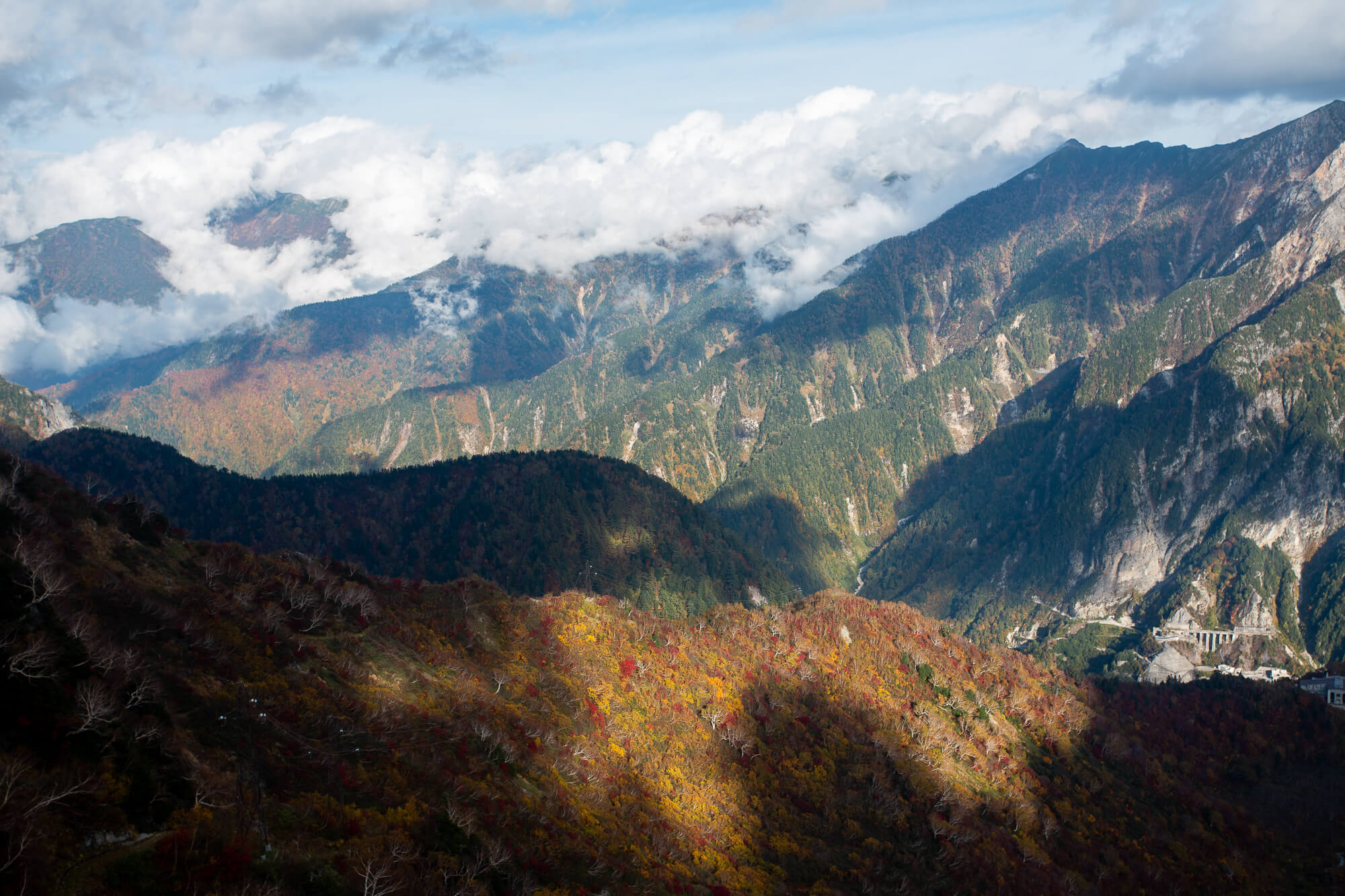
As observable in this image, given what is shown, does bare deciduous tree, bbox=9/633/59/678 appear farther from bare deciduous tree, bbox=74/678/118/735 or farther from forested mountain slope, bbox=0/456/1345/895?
bare deciduous tree, bbox=74/678/118/735

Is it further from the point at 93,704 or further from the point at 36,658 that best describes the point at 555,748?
the point at 36,658

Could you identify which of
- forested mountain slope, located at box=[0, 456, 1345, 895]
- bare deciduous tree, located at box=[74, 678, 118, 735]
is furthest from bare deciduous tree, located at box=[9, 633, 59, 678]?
bare deciduous tree, located at box=[74, 678, 118, 735]

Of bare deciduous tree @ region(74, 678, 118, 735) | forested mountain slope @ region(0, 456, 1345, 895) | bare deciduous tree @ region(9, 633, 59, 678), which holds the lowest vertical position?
forested mountain slope @ region(0, 456, 1345, 895)

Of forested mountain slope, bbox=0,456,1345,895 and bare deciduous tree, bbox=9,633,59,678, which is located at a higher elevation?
bare deciduous tree, bbox=9,633,59,678

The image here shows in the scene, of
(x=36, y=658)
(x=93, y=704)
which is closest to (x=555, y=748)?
(x=93, y=704)

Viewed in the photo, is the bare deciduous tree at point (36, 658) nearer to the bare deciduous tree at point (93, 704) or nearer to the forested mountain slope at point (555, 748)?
the forested mountain slope at point (555, 748)

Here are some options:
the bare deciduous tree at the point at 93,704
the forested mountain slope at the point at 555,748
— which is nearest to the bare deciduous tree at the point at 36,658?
the forested mountain slope at the point at 555,748

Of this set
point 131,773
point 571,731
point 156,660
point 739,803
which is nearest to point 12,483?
point 156,660

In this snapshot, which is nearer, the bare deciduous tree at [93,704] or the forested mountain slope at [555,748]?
the bare deciduous tree at [93,704]
